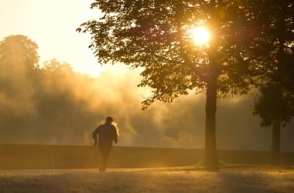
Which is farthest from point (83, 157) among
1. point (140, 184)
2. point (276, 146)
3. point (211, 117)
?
point (140, 184)

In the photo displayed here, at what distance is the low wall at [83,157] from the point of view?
122 feet

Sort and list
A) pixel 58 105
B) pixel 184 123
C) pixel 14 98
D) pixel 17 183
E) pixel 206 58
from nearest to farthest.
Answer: pixel 17 183
pixel 206 58
pixel 14 98
pixel 58 105
pixel 184 123

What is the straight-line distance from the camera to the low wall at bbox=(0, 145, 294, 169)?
37250 millimetres

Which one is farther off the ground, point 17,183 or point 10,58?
point 10,58

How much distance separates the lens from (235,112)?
293ft

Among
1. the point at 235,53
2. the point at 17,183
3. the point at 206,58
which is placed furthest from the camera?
the point at 206,58

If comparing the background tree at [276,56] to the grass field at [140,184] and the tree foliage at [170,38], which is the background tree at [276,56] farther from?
the grass field at [140,184]

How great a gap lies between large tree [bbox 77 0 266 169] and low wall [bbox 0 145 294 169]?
248 inches

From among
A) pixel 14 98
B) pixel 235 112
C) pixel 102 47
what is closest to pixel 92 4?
pixel 102 47

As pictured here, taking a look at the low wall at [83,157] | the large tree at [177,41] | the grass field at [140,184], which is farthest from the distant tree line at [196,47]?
the grass field at [140,184]

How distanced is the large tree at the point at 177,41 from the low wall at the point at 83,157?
6294mm

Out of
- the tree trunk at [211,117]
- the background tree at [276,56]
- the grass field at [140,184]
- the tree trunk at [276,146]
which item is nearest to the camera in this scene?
the grass field at [140,184]

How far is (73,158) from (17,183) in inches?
918

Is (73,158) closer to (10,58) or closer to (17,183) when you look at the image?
(17,183)
